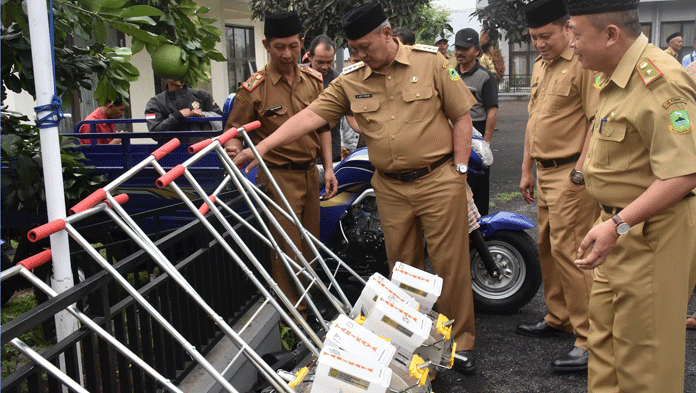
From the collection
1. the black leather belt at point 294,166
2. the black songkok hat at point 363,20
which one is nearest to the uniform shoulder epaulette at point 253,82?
the black leather belt at point 294,166

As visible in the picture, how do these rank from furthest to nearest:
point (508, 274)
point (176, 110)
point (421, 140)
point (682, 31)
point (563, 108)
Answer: point (682, 31)
point (176, 110)
point (508, 274)
point (563, 108)
point (421, 140)

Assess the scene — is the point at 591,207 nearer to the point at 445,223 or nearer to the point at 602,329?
the point at 445,223

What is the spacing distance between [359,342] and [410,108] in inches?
65.9

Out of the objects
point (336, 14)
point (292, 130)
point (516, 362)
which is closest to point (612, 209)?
point (516, 362)

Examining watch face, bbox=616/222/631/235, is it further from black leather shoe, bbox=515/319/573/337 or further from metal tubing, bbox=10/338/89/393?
black leather shoe, bbox=515/319/573/337

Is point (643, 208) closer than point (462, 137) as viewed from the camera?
Yes

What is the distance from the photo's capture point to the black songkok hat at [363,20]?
3818 mm

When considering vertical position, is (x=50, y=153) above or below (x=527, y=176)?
above

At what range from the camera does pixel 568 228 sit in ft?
13.4

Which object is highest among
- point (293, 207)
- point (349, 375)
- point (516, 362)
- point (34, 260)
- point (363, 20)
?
point (363, 20)

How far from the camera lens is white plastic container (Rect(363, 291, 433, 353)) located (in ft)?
10.2

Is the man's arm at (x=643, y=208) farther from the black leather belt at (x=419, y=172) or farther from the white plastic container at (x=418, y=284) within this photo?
the black leather belt at (x=419, y=172)

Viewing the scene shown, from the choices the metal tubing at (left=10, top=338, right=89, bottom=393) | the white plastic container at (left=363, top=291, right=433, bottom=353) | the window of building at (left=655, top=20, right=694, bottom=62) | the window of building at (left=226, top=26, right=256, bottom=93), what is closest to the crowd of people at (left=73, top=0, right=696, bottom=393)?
the white plastic container at (left=363, top=291, right=433, bottom=353)

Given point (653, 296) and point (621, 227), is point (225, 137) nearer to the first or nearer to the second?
point (621, 227)
